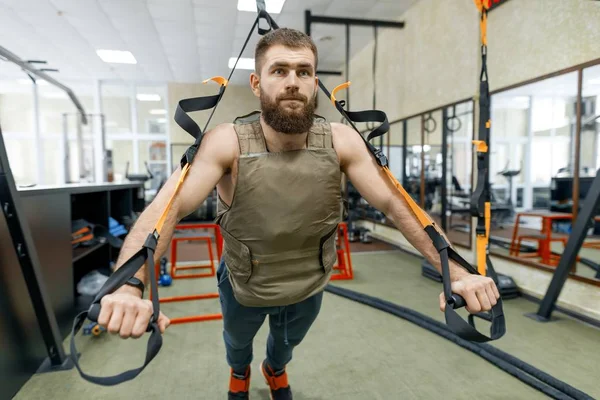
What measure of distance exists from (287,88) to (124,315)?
2.67ft

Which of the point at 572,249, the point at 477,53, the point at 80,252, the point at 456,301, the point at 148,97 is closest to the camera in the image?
the point at 456,301

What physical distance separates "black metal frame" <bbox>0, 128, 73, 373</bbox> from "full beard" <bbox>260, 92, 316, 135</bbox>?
4.97 feet

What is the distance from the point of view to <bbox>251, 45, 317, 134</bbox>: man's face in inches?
47.4

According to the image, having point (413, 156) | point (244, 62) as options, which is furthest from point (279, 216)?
point (244, 62)

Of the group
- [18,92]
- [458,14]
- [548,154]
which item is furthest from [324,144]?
[18,92]

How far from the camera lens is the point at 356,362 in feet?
7.31

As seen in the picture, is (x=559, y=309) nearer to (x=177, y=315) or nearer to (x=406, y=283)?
(x=406, y=283)

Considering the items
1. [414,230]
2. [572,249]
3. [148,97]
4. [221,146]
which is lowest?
[572,249]

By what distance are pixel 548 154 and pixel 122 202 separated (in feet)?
26.7

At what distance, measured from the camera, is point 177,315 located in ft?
9.90

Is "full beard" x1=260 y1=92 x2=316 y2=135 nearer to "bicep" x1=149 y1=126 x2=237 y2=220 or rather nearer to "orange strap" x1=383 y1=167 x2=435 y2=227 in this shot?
"bicep" x1=149 y1=126 x2=237 y2=220

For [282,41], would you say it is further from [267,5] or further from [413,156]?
[413,156]

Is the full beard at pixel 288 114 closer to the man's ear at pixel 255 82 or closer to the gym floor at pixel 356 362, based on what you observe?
the man's ear at pixel 255 82

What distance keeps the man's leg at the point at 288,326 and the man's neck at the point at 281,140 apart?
66 centimetres
